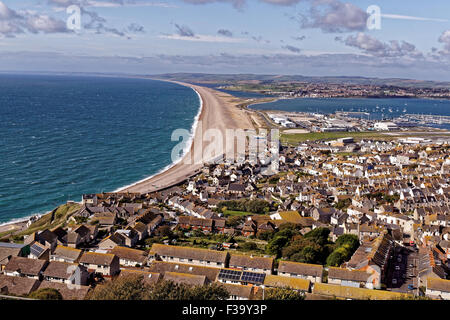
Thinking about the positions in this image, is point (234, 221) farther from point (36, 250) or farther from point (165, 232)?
point (36, 250)

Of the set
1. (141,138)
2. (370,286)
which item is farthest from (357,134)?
(370,286)

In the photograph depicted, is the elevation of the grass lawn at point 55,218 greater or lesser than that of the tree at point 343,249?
lesser

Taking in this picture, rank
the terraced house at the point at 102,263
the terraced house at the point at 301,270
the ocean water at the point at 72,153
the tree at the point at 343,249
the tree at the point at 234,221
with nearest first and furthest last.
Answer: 1. the terraced house at the point at 301,270
2. the terraced house at the point at 102,263
3. the tree at the point at 343,249
4. the tree at the point at 234,221
5. the ocean water at the point at 72,153

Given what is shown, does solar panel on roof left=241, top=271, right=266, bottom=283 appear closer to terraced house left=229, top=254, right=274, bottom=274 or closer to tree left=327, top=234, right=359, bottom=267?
terraced house left=229, top=254, right=274, bottom=274

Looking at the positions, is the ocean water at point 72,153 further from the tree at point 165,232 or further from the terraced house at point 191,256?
the terraced house at point 191,256

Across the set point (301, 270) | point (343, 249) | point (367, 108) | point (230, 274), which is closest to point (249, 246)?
point (343, 249)

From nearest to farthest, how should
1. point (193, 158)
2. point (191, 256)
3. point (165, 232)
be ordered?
1. point (191, 256)
2. point (165, 232)
3. point (193, 158)

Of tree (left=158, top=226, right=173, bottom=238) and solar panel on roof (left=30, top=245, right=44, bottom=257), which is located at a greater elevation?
solar panel on roof (left=30, top=245, right=44, bottom=257)

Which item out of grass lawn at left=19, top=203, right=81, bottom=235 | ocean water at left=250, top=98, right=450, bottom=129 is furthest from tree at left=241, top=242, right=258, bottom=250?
ocean water at left=250, top=98, right=450, bottom=129

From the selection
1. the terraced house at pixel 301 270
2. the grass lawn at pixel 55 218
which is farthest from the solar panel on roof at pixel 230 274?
the grass lawn at pixel 55 218
